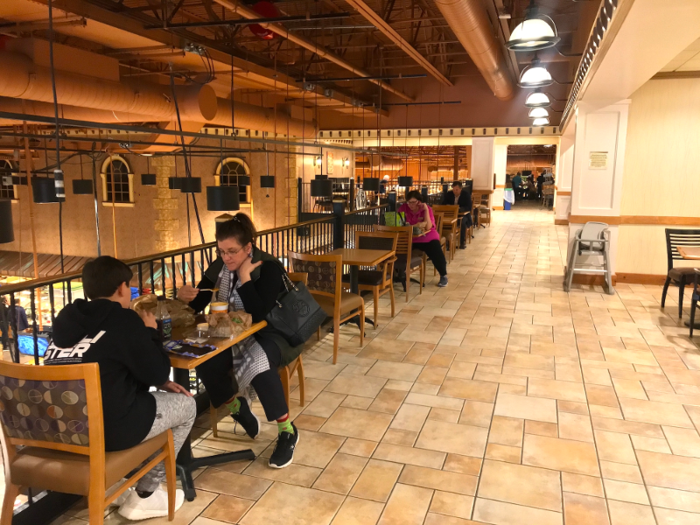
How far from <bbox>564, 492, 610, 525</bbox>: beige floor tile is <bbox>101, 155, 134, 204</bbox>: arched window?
16896 millimetres

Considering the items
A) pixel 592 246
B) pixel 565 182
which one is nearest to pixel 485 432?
pixel 592 246

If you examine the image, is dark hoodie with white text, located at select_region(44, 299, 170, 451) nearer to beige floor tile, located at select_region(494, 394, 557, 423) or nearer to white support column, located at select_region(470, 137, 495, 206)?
beige floor tile, located at select_region(494, 394, 557, 423)

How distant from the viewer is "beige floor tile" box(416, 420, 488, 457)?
2951mm

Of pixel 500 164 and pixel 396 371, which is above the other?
pixel 500 164

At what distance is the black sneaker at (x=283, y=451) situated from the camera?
2746 mm

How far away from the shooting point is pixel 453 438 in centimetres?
308

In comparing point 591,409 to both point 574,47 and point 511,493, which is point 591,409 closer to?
point 511,493

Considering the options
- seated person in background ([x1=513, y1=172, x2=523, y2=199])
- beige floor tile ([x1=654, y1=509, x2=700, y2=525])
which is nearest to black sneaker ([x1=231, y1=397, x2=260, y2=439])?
beige floor tile ([x1=654, y1=509, x2=700, y2=525])

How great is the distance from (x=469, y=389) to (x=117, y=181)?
16.4 meters

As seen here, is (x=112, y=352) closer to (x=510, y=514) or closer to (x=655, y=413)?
(x=510, y=514)

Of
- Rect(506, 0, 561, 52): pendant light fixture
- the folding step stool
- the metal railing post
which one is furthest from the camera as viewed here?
the folding step stool

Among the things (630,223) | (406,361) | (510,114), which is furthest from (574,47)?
(406,361)

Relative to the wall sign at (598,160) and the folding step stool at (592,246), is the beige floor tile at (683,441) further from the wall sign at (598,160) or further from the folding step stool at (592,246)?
the wall sign at (598,160)

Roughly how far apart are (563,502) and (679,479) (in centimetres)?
68
